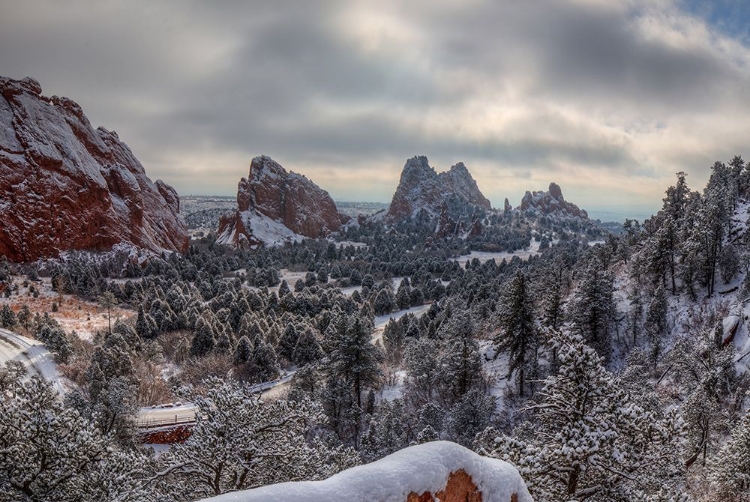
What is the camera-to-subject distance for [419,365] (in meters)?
35.7

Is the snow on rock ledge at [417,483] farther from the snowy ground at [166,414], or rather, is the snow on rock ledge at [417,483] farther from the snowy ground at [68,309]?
the snowy ground at [68,309]

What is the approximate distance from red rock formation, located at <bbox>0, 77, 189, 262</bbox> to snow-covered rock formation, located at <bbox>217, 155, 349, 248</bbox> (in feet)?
121

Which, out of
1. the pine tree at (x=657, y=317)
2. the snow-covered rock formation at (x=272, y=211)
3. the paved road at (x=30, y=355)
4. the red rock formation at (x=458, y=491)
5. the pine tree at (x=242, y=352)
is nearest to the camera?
the red rock formation at (x=458, y=491)

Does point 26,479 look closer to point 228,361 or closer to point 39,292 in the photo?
point 228,361

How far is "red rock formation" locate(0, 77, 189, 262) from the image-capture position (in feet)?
283

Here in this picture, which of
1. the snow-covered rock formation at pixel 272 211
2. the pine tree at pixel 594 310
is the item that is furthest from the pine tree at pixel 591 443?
the snow-covered rock formation at pixel 272 211

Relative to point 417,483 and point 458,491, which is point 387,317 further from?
point 417,483

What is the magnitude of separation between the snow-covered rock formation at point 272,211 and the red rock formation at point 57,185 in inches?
1446

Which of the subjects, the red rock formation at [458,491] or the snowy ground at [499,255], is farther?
the snowy ground at [499,255]

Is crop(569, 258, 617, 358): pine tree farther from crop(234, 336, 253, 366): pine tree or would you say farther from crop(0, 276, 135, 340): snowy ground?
crop(0, 276, 135, 340): snowy ground

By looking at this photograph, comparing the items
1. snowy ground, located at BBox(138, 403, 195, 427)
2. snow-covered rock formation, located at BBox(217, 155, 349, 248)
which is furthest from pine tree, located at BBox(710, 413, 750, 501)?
snow-covered rock formation, located at BBox(217, 155, 349, 248)

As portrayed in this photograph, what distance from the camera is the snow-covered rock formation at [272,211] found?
481 ft

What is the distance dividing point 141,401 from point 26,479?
31.1 metres

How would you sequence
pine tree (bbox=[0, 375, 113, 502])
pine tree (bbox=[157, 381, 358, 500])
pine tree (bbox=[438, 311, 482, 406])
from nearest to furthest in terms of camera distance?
1. pine tree (bbox=[0, 375, 113, 502])
2. pine tree (bbox=[157, 381, 358, 500])
3. pine tree (bbox=[438, 311, 482, 406])
